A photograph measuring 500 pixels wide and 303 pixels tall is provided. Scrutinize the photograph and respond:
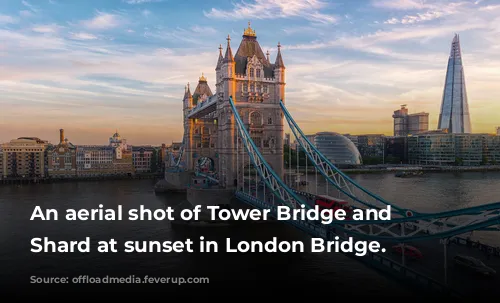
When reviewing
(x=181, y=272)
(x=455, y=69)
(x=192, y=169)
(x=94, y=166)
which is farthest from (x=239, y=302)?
(x=455, y=69)

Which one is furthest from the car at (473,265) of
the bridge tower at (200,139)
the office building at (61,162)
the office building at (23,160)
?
the office building at (23,160)

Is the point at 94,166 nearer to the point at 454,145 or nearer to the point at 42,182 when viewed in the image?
the point at 42,182

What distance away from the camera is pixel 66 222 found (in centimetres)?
4153

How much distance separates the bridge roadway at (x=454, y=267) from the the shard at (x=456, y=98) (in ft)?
556

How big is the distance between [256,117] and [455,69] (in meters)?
159

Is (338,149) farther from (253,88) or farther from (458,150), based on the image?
(253,88)

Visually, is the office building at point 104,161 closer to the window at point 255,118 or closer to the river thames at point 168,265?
the river thames at point 168,265

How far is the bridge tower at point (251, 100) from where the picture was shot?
42.0m

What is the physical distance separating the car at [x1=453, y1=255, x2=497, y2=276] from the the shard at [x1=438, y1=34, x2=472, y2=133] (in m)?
173

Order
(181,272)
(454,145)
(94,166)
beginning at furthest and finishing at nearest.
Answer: (454,145), (94,166), (181,272)

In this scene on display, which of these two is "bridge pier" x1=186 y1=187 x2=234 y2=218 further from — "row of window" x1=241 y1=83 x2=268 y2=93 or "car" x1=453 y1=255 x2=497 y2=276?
Result: "car" x1=453 y1=255 x2=497 y2=276

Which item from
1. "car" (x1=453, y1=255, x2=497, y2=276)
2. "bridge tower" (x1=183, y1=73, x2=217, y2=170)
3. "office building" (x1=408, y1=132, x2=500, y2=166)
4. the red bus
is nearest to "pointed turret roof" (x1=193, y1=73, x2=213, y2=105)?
"bridge tower" (x1=183, y1=73, x2=217, y2=170)

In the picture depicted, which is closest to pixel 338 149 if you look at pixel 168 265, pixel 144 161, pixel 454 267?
pixel 144 161

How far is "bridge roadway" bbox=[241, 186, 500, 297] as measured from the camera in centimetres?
1772
